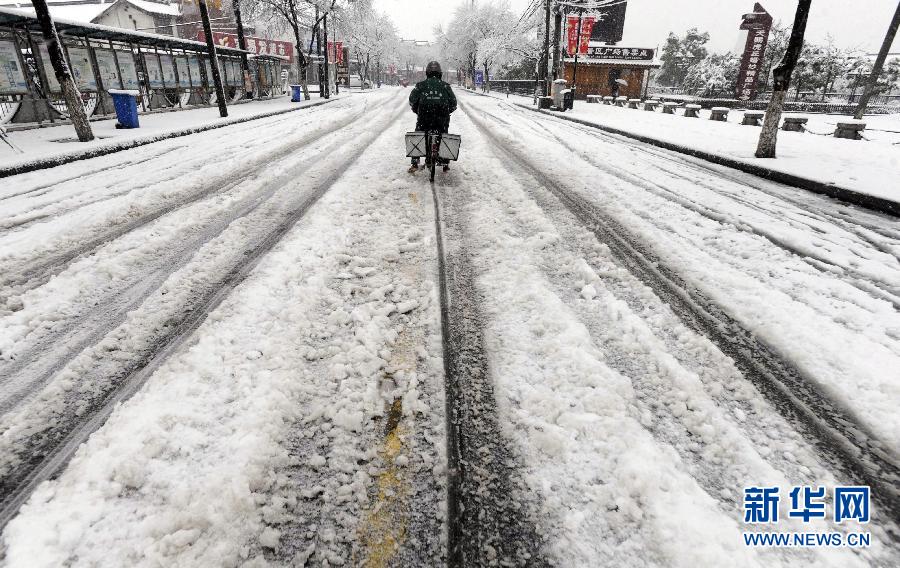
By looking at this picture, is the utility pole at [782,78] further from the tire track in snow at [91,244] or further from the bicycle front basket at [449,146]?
the tire track in snow at [91,244]

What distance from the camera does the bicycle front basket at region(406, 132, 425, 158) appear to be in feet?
21.7

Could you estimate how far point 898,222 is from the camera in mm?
5234

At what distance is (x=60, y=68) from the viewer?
9.69 metres

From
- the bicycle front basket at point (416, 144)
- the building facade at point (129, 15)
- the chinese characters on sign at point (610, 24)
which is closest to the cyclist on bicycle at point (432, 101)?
the bicycle front basket at point (416, 144)

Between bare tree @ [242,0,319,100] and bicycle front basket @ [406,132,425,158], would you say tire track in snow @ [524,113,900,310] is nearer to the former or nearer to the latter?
bicycle front basket @ [406,132,425,158]

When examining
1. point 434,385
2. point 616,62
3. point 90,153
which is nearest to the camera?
point 434,385

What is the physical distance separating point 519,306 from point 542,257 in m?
1.01

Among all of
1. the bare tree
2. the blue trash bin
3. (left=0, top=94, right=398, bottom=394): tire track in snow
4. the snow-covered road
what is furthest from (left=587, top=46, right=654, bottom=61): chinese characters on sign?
(left=0, top=94, right=398, bottom=394): tire track in snow

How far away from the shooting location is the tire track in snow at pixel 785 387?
188 centimetres

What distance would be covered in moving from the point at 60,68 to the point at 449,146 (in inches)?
378

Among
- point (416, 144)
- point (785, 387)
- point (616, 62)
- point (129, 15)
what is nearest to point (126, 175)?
point (416, 144)

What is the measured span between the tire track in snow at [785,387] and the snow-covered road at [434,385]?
15 millimetres

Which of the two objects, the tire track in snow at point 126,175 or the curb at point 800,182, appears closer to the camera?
the tire track in snow at point 126,175

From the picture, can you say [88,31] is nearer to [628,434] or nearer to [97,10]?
[628,434]
